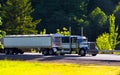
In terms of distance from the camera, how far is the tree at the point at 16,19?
80125 millimetres

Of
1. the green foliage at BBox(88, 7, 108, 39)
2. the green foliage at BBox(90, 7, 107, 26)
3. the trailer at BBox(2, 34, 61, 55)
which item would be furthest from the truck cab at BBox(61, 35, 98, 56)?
the green foliage at BBox(90, 7, 107, 26)

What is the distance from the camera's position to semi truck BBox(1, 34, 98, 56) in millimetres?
51922

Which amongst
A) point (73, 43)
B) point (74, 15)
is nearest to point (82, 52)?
point (73, 43)

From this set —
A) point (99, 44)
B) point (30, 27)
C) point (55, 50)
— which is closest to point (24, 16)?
point (30, 27)

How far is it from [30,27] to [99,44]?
1389 centimetres

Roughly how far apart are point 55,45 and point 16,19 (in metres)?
29.2

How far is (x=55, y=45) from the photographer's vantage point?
52781mm

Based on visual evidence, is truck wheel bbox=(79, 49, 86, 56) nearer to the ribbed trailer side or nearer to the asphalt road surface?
the ribbed trailer side

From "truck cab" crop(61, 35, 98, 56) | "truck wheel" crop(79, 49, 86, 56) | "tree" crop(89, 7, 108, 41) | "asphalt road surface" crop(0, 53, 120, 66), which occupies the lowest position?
"asphalt road surface" crop(0, 53, 120, 66)

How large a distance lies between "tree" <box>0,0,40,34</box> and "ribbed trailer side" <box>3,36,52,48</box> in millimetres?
24007

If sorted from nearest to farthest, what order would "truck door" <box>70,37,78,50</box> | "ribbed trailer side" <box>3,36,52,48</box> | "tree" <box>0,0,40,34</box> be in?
1. "truck door" <box>70,37,78,50</box>
2. "ribbed trailer side" <box>3,36,52,48</box>
3. "tree" <box>0,0,40,34</box>

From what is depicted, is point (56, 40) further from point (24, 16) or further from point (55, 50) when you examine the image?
point (24, 16)

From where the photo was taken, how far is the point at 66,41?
53375 millimetres

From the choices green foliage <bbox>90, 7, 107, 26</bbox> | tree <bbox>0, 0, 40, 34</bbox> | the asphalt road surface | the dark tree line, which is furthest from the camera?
the dark tree line
